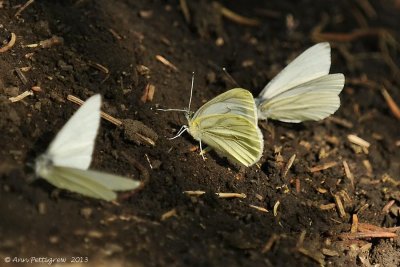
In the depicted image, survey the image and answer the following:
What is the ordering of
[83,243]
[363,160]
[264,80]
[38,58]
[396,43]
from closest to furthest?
1. [83,243]
2. [38,58]
3. [363,160]
4. [264,80]
5. [396,43]

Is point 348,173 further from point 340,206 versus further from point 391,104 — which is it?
point 391,104

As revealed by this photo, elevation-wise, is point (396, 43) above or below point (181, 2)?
below

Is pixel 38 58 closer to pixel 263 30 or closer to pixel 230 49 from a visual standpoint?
pixel 230 49

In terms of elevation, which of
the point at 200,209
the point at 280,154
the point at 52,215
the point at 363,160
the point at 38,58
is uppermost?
the point at 38,58

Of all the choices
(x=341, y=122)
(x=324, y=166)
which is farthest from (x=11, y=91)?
(x=341, y=122)

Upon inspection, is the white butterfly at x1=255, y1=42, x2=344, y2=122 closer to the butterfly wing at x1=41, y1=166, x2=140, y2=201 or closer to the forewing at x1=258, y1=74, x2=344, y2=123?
the forewing at x1=258, y1=74, x2=344, y2=123

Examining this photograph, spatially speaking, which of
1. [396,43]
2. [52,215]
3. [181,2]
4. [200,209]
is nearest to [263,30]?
[181,2]
